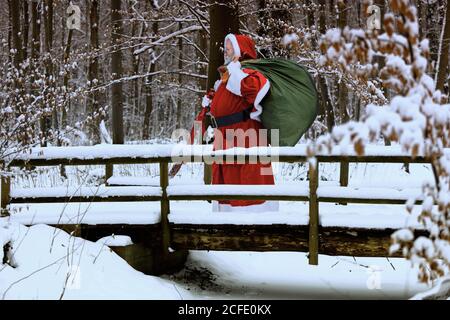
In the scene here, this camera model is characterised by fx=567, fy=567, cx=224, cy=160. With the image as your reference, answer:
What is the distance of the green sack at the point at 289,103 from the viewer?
595 centimetres

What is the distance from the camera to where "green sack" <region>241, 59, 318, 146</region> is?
5953 millimetres

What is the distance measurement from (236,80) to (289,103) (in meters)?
0.61

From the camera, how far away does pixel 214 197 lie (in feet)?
18.5

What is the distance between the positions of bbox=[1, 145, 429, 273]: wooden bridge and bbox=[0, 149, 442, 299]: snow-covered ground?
0.09 metres

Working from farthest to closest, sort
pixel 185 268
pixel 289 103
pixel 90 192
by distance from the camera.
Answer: pixel 185 268
pixel 289 103
pixel 90 192

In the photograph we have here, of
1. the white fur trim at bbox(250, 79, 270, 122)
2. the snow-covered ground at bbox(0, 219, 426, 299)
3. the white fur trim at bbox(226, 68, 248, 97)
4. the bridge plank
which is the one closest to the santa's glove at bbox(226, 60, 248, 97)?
the white fur trim at bbox(226, 68, 248, 97)

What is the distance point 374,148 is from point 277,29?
4.39 m

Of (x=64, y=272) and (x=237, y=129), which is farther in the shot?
(x=237, y=129)

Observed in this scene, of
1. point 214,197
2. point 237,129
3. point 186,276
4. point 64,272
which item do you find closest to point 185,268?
point 186,276

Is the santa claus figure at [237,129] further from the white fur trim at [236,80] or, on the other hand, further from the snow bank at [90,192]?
the snow bank at [90,192]

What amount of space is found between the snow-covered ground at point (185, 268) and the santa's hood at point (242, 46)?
59.8 inches

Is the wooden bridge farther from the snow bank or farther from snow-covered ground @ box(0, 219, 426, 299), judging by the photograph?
snow-covered ground @ box(0, 219, 426, 299)

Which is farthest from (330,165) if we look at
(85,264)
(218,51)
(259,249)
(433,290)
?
(433,290)

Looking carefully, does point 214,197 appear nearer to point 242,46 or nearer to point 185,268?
point 185,268
